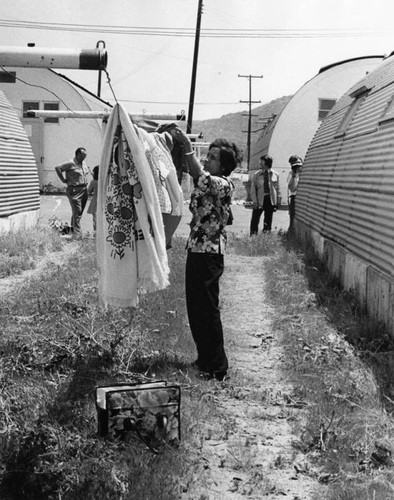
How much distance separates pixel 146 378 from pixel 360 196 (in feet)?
15.1

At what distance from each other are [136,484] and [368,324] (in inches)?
145

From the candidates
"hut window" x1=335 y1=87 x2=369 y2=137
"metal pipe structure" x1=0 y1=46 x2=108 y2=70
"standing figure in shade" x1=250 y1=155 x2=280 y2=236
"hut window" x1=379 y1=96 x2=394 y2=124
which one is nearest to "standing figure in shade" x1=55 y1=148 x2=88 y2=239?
"standing figure in shade" x1=250 y1=155 x2=280 y2=236

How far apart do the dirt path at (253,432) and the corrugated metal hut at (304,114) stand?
76.7 feet

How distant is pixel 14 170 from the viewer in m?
14.9

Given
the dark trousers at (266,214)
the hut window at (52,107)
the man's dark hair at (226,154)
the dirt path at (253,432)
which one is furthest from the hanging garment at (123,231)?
the hut window at (52,107)

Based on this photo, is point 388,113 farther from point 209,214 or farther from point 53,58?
point 53,58

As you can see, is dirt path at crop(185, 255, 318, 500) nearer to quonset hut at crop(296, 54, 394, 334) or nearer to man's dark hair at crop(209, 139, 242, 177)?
quonset hut at crop(296, 54, 394, 334)

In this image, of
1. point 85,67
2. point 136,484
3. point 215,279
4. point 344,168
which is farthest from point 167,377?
point 344,168

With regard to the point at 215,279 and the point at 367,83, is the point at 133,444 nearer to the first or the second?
the point at 215,279

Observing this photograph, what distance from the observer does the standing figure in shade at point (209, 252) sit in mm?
5605

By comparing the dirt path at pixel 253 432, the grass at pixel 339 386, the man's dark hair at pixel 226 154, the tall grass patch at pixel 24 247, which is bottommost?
the dirt path at pixel 253 432

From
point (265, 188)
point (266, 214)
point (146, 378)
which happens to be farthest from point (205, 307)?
point (266, 214)

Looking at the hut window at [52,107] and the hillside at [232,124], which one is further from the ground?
the hillside at [232,124]

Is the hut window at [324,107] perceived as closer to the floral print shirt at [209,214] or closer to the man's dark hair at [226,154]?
the man's dark hair at [226,154]
